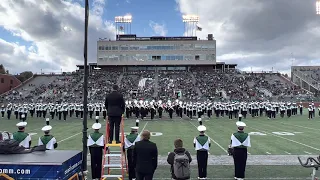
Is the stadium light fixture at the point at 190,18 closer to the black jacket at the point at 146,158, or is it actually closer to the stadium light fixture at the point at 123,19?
the stadium light fixture at the point at 123,19

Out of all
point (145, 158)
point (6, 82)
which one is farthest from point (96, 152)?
point (6, 82)

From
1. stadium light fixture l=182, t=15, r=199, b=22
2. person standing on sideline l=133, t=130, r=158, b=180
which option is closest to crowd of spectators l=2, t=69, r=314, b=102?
stadium light fixture l=182, t=15, r=199, b=22

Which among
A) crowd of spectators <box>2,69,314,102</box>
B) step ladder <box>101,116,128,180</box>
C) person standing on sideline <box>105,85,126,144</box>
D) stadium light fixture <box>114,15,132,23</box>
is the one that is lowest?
step ladder <box>101,116,128,180</box>

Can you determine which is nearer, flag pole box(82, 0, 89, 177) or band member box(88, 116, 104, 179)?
flag pole box(82, 0, 89, 177)

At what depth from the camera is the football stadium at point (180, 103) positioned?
1203 cm

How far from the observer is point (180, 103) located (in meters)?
31.2

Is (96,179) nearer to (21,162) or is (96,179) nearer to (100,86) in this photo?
(21,162)

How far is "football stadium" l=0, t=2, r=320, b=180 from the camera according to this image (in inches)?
474

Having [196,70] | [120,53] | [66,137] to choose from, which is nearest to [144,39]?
[120,53]

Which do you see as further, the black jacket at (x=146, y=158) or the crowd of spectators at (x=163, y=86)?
the crowd of spectators at (x=163, y=86)

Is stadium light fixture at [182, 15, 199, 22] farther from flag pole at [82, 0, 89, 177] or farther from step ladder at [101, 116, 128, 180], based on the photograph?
flag pole at [82, 0, 89, 177]

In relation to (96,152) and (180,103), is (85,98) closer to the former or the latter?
(96,152)

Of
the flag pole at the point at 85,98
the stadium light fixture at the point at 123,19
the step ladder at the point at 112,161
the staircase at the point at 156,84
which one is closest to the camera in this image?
the flag pole at the point at 85,98

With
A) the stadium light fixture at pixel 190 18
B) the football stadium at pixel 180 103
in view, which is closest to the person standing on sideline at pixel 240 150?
the football stadium at pixel 180 103
